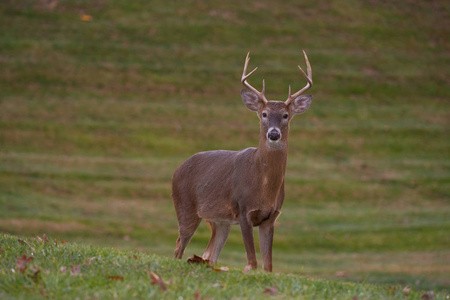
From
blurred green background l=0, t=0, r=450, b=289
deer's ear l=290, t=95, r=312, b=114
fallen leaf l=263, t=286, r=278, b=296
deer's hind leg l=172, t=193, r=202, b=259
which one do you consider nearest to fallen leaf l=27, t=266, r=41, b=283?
fallen leaf l=263, t=286, r=278, b=296

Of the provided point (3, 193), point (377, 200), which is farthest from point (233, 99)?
point (3, 193)

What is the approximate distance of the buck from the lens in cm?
1058

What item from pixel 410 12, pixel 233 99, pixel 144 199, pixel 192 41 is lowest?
pixel 144 199

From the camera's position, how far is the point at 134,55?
53344mm

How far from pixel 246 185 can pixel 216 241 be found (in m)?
1.57

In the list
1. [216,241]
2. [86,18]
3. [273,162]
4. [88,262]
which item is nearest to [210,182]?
[216,241]

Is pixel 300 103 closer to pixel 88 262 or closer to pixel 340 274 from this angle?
pixel 88 262

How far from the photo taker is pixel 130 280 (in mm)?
8047

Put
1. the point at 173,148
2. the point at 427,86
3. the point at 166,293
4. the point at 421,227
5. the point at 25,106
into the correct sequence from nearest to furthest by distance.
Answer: the point at 166,293, the point at 421,227, the point at 173,148, the point at 25,106, the point at 427,86

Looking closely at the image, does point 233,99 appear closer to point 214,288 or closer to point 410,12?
point 410,12

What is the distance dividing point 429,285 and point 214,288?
1531cm

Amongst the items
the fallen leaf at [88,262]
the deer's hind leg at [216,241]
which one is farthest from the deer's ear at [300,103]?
the fallen leaf at [88,262]

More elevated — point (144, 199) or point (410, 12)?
point (410, 12)

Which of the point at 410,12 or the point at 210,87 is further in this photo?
the point at 410,12
